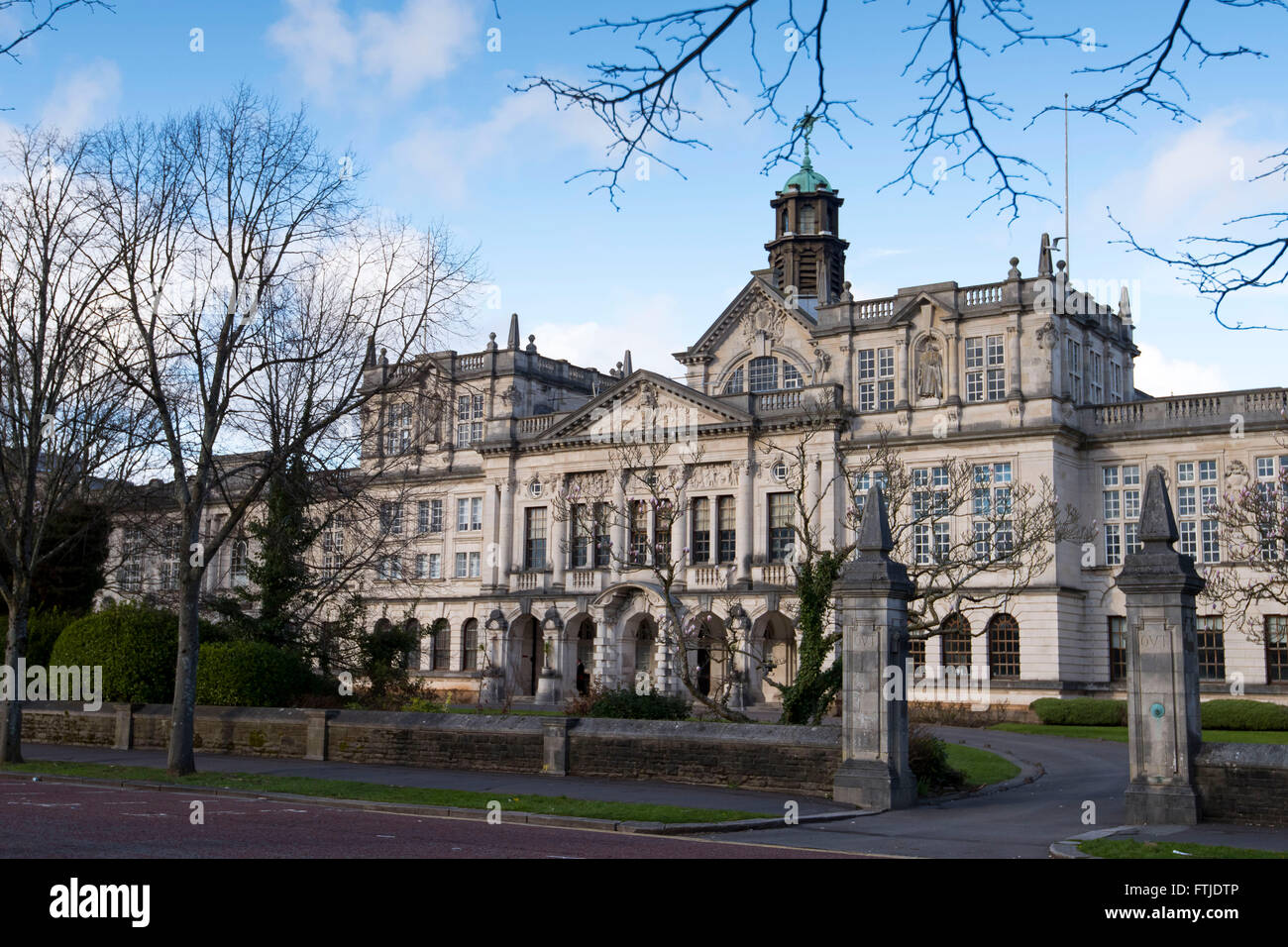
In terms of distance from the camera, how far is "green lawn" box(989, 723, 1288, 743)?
123ft

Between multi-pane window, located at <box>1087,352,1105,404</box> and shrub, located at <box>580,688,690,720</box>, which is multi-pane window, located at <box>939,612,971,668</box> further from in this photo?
shrub, located at <box>580,688,690,720</box>

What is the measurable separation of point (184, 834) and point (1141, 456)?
1759 inches

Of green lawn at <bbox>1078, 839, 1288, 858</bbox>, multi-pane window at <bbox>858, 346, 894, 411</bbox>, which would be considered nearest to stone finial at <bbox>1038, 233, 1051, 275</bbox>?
multi-pane window at <bbox>858, 346, 894, 411</bbox>

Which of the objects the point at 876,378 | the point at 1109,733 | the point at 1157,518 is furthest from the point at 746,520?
the point at 1157,518

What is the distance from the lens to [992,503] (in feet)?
164

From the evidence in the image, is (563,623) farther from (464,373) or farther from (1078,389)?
(1078,389)

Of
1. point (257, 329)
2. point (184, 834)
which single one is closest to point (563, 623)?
point (257, 329)

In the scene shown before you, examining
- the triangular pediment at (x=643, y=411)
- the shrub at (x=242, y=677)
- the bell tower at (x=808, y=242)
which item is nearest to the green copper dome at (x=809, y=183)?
the bell tower at (x=808, y=242)

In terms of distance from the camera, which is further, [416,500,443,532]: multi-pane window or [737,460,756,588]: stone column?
[416,500,443,532]: multi-pane window

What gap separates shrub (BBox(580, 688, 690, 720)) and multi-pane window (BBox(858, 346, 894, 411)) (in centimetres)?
2994

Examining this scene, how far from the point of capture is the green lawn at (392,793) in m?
19.3

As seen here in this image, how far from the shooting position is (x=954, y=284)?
180ft

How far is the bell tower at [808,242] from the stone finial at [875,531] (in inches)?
1700

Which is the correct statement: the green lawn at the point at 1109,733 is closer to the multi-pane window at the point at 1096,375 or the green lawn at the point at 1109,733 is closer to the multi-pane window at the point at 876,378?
the multi-pane window at the point at 876,378
